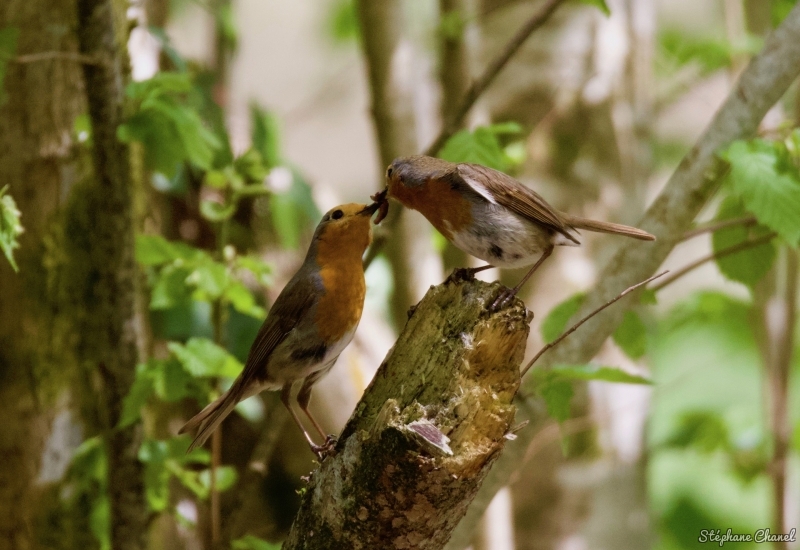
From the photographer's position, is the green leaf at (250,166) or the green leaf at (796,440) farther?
the green leaf at (796,440)

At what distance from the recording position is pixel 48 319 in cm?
314

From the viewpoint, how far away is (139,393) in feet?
8.77

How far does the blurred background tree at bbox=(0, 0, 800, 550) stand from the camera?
2.71 meters

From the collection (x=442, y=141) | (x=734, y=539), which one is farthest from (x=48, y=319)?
(x=734, y=539)

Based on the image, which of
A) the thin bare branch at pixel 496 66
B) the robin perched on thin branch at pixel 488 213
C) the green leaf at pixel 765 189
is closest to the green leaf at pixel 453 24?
the thin bare branch at pixel 496 66

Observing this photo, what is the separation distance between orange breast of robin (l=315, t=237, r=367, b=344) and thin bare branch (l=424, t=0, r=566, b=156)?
1.98ft

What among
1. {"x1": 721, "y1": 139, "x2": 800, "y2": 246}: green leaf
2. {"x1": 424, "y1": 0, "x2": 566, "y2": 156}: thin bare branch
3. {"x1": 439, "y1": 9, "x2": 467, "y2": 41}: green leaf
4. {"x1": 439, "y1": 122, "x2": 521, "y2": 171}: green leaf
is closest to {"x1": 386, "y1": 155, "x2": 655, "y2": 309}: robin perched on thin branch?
{"x1": 439, "y1": 122, "x2": 521, "y2": 171}: green leaf

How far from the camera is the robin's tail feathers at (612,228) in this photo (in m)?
2.31

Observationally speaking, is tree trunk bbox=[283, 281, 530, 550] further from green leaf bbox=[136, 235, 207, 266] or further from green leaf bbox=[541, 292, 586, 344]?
green leaf bbox=[136, 235, 207, 266]

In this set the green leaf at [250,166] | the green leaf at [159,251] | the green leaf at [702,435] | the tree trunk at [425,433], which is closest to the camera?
the tree trunk at [425,433]

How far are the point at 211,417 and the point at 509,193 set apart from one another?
1.25 m

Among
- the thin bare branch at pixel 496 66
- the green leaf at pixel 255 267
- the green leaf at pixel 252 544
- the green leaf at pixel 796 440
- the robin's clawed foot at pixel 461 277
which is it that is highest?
the thin bare branch at pixel 496 66

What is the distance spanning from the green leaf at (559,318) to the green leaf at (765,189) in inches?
25.4

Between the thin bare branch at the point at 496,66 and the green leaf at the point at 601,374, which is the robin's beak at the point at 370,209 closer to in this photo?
the thin bare branch at the point at 496,66
